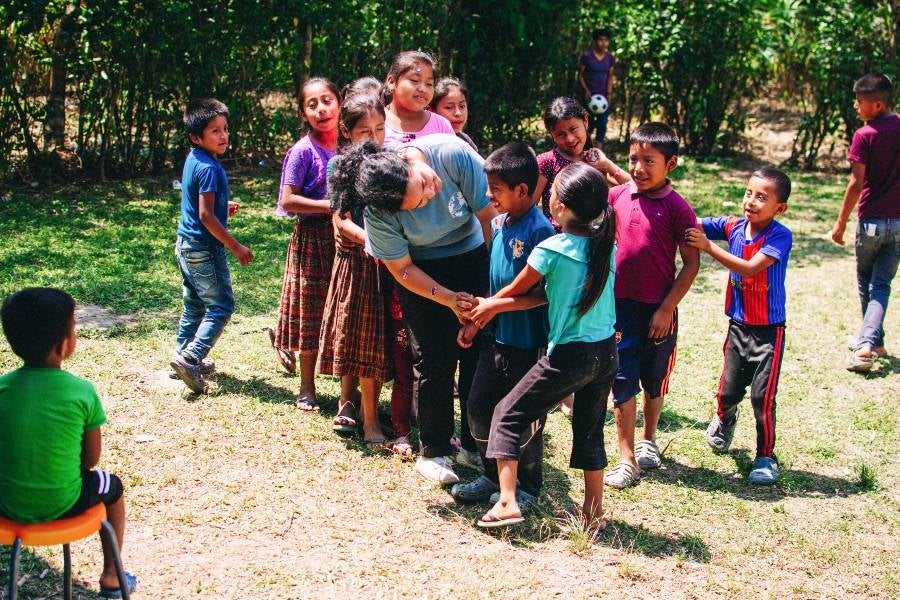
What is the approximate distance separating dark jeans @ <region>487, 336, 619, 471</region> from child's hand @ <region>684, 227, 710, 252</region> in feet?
2.22

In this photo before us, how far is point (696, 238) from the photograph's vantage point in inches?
159

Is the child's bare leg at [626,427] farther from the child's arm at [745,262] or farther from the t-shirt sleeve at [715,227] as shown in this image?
the t-shirt sleeve at [715,227]

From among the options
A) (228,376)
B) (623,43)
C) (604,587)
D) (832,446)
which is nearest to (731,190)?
(623,43)

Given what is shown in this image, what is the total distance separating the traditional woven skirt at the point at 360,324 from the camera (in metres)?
4.40

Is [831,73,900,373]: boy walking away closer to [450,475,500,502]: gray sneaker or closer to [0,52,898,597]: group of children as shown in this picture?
[0,52,898,597]: group of children

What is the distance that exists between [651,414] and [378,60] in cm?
710

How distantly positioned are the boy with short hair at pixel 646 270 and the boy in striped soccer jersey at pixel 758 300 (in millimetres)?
238

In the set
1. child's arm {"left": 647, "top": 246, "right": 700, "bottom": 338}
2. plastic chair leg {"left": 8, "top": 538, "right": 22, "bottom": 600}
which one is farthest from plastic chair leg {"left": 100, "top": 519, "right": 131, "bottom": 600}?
child's arm {"left": 647, "top": 246, "right": 700, "bottom": 338}

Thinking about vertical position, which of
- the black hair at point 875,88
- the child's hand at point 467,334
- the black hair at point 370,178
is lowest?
the child's hand at point 467,334

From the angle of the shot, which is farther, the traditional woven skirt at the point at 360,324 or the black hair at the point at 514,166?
the traditional woven skirt at the point at 360,324

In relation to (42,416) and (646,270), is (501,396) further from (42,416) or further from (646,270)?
(42,416)

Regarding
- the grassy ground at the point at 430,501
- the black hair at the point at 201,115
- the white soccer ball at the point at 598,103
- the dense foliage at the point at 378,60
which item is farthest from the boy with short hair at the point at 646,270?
the white soccer ball at the point at 598,103

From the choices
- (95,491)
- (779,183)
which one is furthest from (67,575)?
(779,183)

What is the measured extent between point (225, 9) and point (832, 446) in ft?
24.6
